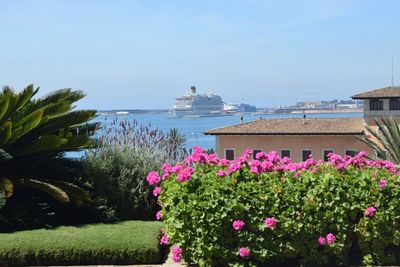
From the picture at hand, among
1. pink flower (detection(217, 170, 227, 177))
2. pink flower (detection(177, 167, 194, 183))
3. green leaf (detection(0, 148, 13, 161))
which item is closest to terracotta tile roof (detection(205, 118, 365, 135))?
green leaf (detection(0, 148, 13, 161))

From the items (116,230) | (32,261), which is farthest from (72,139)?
(32,261)

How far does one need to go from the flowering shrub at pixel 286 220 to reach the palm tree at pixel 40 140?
2632 millimetres

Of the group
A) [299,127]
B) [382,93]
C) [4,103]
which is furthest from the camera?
[382,93]

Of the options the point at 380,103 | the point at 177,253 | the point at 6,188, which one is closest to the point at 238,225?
the point at 177,253

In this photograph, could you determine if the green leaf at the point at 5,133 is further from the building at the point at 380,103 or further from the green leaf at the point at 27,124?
the building at the point at 380,103

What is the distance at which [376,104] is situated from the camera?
6619 centimetres

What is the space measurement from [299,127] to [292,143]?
1942 mm

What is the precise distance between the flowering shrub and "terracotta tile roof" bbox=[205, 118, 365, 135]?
2168 inches

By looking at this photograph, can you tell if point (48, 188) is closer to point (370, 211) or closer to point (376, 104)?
point (370, 211)

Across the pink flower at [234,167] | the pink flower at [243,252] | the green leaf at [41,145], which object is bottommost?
the pink flower at [243,252]

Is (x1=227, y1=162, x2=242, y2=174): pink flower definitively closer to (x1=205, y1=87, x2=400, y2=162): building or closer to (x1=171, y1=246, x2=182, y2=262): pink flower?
(x1=171, y1=246, x2=182, y2=262): pink flower

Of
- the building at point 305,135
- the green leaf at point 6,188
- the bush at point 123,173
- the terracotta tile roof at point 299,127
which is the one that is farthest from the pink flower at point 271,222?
the terracotta tile roof at point 299,127

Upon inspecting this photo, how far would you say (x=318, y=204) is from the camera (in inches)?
249

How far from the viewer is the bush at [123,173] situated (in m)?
9.61
